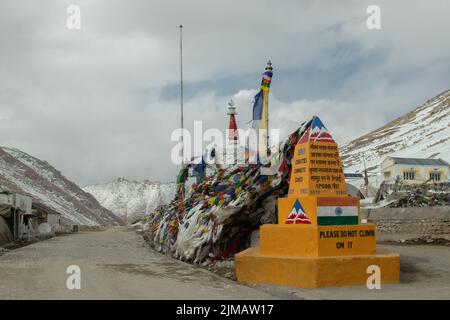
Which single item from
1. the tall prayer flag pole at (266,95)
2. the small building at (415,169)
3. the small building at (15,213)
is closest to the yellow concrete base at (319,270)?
the tall prayer flag pole at (266,95)

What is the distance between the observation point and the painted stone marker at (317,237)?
349 inches

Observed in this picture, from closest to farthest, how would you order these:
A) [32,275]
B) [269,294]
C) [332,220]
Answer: [269,294]
[332,220]
[32,275]

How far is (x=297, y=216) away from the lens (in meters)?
9.68

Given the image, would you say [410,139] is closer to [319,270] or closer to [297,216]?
[297,216]

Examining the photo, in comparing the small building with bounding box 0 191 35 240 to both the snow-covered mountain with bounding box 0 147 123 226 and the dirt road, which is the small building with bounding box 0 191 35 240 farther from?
the snow-covered mountain with bounding box 0 147 123 226

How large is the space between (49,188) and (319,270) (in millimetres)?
78864

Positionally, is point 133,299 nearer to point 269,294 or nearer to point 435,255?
point 269,294

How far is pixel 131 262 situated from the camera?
45.4 feet

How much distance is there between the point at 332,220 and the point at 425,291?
2.02 m

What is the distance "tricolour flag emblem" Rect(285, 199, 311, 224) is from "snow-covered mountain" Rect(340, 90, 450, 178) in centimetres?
6829

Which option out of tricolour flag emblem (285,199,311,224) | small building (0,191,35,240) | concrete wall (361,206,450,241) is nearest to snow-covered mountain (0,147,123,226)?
small building (0,191,35,240)

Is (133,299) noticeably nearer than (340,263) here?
Yes
